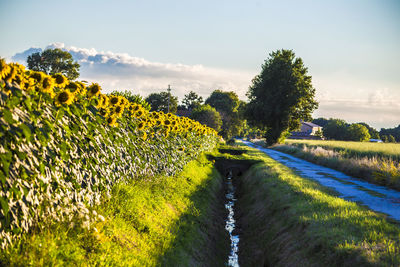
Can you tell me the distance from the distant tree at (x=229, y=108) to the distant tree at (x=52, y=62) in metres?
36.5

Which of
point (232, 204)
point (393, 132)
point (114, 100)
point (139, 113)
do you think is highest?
point (393, 132)

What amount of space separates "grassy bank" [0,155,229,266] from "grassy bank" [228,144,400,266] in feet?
4.20

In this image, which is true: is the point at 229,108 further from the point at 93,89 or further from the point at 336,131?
the point at 93,89

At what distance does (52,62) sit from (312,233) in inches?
2894

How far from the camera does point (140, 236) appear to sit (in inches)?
256

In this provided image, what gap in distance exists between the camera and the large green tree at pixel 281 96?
166 feet

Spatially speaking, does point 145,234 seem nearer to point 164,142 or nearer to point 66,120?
point 66,120

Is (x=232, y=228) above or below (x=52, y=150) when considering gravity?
below

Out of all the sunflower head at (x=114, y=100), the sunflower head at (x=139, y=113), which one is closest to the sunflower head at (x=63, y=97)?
the sunflower head at (x=114, y=100)

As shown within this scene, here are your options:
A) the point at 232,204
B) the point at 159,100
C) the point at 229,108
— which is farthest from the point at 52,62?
the point at 232,204

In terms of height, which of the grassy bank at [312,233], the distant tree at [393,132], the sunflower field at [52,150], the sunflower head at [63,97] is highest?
the distant tree at [393,132]

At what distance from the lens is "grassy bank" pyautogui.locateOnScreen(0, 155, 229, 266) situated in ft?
13.3

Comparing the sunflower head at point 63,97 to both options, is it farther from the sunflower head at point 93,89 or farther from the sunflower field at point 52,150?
the sunflower head at point 93,89

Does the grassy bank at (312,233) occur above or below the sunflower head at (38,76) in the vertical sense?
below
